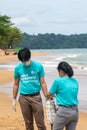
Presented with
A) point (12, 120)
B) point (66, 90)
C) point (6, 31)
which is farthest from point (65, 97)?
point (6, 31)

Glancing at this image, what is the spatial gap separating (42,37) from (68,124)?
173m

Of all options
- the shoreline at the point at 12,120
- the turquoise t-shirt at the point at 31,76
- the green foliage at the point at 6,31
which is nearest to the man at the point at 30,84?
the turquoise t-shirt at the point at 31,76

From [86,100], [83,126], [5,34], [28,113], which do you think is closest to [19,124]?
[83,126]

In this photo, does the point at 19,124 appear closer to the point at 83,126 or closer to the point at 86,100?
the point at 83,126

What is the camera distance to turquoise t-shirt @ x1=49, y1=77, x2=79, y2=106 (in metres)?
5.60

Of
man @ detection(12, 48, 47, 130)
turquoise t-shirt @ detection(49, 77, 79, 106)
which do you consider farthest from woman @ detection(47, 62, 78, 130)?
man @ detection(12, 48, 47, 130)

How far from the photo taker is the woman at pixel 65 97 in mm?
5602

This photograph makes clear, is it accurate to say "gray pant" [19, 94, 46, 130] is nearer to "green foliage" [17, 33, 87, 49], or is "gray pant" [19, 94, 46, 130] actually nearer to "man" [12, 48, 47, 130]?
"man" [12, 48, 47, 130]

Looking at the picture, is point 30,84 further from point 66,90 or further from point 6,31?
point 6,31

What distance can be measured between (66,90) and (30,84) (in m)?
0.88

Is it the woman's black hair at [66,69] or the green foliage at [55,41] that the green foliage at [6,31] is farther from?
the green foliage at [55,41]

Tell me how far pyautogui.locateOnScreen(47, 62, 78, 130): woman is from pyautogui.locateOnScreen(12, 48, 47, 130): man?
0.61 meters

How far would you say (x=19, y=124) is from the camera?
8.23 metres

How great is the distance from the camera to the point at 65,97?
5.63m
